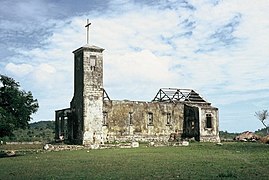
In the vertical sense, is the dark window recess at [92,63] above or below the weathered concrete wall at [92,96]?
above

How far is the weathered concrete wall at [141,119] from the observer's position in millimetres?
45938

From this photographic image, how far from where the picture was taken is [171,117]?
167ft

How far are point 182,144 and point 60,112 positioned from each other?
49.1ft

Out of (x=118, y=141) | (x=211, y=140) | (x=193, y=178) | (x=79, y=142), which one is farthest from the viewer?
(x=211, y=140)

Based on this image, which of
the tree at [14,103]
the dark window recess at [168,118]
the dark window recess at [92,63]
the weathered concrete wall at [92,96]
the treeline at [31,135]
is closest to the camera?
the tree at [14,103]

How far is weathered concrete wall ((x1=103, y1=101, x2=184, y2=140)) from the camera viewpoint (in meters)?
45.9

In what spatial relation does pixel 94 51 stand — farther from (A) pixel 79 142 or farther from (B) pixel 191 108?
(B) pixel 191 108

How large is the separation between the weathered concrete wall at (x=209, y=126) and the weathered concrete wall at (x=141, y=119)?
3054 millimetres

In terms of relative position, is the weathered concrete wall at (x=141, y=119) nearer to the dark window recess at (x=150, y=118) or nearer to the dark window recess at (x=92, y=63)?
the dark window recess at (x=150, y=118)

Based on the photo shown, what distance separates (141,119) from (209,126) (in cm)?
866

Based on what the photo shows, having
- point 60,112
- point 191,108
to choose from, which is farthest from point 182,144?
point 60,112

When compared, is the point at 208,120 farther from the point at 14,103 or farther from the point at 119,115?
the point at 14,103

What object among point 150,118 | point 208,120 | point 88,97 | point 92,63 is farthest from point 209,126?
point 92,63

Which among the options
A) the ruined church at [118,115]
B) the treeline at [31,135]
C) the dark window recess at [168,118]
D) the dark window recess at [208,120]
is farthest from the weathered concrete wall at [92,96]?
the dark window recess at [208,120]
